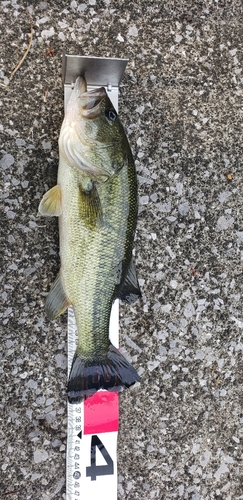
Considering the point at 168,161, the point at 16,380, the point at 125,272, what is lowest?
the point at 16,380

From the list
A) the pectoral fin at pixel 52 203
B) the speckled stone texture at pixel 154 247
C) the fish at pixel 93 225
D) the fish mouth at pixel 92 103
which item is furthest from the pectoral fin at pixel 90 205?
the speckled stone texture at pixel 154 247

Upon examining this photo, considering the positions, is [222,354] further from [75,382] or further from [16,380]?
[16,380]

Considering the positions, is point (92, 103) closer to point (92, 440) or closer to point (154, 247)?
point (154, 247)

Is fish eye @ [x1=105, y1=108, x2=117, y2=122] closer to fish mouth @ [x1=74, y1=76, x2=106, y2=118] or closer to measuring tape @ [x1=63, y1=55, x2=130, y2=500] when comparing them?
fish mouth @ [x1=74, y1=76, x2=106, y2=118]

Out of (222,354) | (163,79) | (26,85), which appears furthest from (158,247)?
(26,85)

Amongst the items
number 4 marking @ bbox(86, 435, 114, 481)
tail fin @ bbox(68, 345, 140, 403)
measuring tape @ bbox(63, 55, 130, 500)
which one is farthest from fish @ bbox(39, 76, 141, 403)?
number 4 marking @ bbox(86, 435, 114, 481)

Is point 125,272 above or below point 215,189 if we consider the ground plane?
below

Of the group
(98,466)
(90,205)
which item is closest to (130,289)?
(90,205)

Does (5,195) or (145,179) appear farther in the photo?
(145,179)
